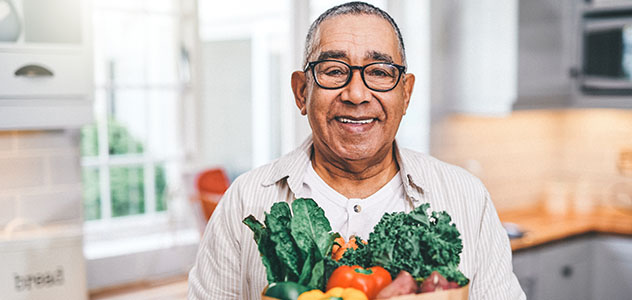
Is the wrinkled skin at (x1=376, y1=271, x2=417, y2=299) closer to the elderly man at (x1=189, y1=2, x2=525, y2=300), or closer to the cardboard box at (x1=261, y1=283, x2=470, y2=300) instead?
the cardboard box at (x1=261, y1=283, x2=470, y2=300)

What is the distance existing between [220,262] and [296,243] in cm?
47

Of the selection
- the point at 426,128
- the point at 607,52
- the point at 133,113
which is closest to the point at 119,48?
the point at 133,113

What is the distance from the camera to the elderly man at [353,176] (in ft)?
3.96

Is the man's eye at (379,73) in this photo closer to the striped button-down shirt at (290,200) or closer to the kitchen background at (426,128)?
the striped button-down shirt at (290,200)

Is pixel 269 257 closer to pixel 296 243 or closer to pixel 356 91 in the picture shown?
pixel 296 243

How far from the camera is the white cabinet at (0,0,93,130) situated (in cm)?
199

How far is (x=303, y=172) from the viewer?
53.9 inches

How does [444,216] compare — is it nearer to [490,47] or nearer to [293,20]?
[293,20]

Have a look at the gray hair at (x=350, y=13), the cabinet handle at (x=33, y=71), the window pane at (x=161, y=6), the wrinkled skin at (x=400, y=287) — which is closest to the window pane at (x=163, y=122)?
the window pane at (x=161, y=6)

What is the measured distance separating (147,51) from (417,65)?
1312mm

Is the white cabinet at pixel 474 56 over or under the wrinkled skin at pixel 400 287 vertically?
over

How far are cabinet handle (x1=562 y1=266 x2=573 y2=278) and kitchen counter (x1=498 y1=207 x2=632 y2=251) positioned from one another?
14 cm

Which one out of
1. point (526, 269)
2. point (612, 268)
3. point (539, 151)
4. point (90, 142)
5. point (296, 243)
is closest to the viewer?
point (296, 243)

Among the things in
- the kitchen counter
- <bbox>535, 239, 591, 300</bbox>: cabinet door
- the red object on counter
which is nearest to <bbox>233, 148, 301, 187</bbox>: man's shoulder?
the red object on counter
